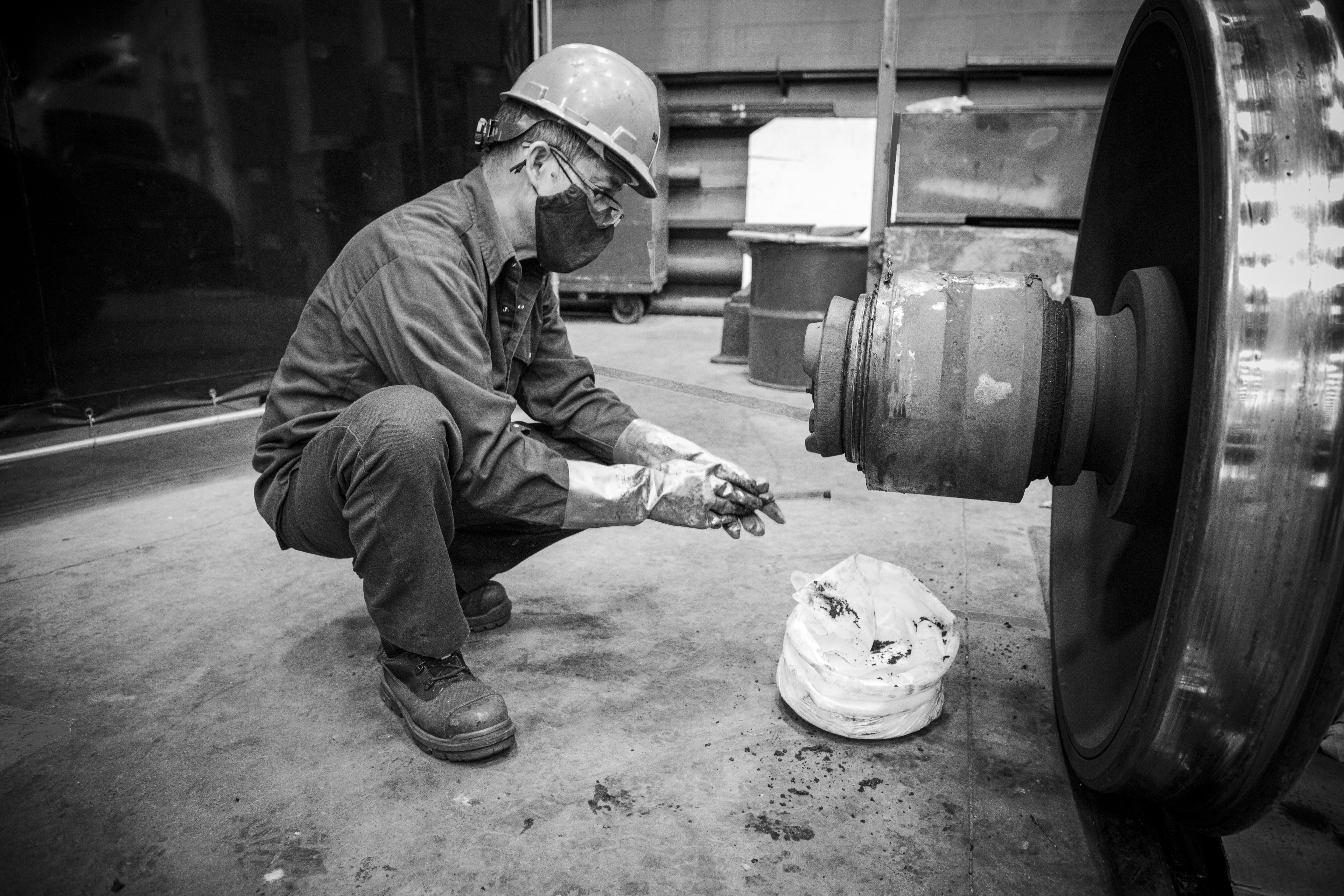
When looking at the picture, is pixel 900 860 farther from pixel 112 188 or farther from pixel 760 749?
pixel 112 188

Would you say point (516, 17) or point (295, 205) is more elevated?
point (516, 17)

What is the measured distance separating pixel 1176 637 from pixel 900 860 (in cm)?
55

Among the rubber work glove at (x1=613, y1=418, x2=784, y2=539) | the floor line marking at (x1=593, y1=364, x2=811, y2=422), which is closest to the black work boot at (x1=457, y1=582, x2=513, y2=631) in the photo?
the rubber work glove at (x1=613, y1=418, x2=784, y2=539)

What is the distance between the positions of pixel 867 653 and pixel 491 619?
82 cm

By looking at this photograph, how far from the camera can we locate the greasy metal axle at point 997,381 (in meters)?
1.27

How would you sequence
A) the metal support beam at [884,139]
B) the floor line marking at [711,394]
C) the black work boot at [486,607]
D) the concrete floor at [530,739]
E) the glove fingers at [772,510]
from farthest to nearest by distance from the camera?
the metal support beam at [884,139] → the floor line marking at [711,394] → the black work boot at [486,607] → the glove fingers at [772,510] → the concrete floor at [530,739]

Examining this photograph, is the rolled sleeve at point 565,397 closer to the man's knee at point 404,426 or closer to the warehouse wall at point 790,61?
the man's knee at point 404,426

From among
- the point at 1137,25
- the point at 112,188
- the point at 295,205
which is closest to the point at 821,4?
the point at 295,205

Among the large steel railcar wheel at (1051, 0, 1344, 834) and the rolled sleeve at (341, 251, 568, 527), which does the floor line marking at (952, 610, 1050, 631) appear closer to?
the large steel railcar wheel at (1051, 0, 1344, 834)

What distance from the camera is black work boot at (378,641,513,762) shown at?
148cm

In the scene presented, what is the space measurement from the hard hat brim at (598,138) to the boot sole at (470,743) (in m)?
0.97

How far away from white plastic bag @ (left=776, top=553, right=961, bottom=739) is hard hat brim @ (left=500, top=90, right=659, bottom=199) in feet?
2.64

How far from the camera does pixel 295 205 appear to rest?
328 centimetres

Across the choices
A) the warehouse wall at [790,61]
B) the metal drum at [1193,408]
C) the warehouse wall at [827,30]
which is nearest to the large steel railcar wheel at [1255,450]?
the metal drum at [1193,408]
